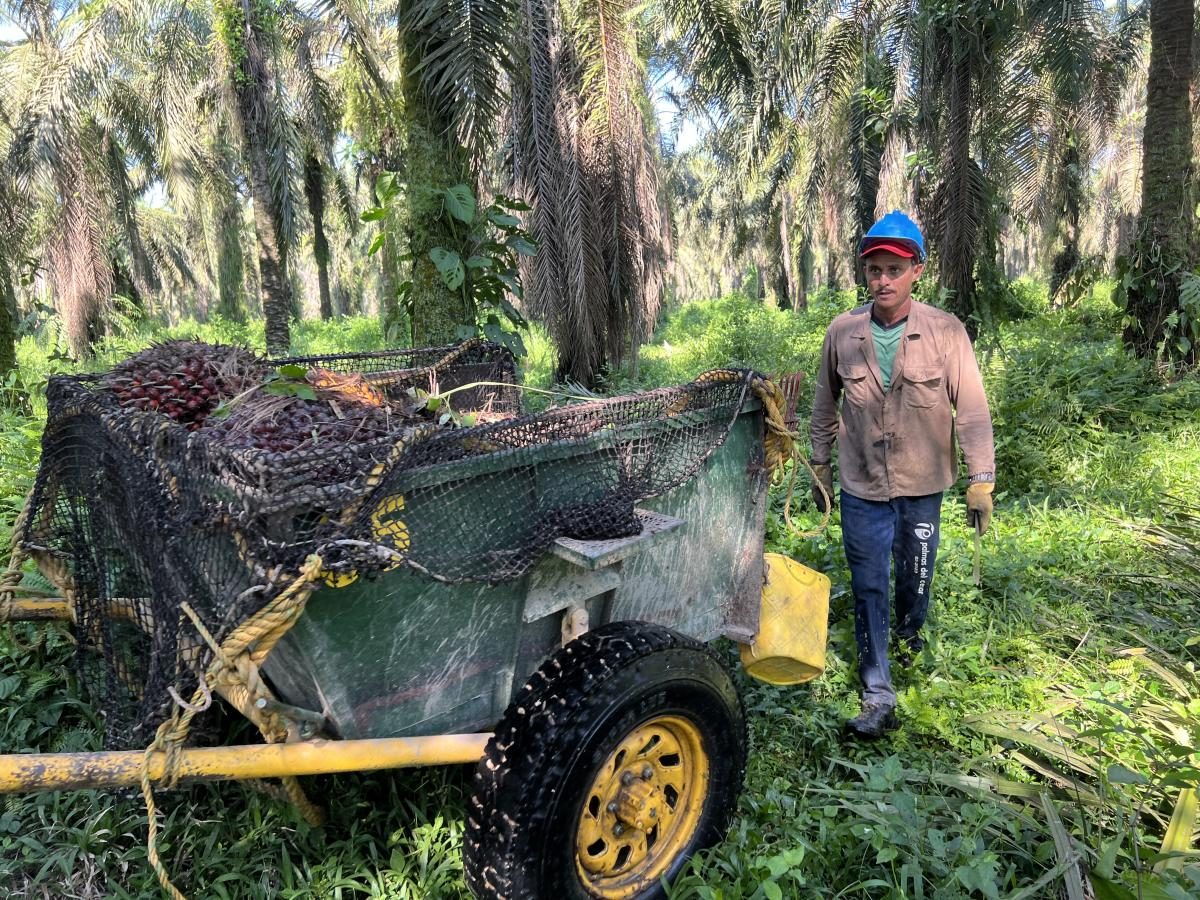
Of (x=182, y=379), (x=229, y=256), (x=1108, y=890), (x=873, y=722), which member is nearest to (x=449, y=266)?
(x=182, y=379)

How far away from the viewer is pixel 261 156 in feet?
36.5

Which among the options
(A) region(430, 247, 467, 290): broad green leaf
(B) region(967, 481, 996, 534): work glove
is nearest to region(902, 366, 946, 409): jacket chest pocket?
(B) region(967, 481, 996, 534): work glove

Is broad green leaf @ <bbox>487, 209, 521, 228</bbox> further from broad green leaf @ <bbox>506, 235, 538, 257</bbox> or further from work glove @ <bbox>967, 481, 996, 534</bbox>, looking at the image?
work glove @ <bbox>967, 481, 996, 534</bbox>

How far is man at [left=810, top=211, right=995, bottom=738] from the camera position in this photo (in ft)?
9.89

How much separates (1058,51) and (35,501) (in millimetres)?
10505

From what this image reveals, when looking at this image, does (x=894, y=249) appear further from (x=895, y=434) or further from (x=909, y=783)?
(x=909, y=783)

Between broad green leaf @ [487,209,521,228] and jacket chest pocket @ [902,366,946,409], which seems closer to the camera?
jacket chest pocket @ [902,366,946,409]

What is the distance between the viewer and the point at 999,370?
23.9 feet

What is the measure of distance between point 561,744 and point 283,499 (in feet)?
2.82

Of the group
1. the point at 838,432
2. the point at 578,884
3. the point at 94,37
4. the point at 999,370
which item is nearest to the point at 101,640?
the point at 578,884

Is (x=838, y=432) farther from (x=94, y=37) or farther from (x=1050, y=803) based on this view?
(x=94, y=37)

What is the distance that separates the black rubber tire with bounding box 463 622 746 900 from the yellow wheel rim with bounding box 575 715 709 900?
0.05m

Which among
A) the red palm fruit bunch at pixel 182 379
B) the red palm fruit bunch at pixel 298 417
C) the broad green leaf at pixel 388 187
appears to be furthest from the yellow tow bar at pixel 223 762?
the broad green leaf at pixel 388 187

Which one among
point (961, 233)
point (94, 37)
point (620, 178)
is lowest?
point (961, 233)
